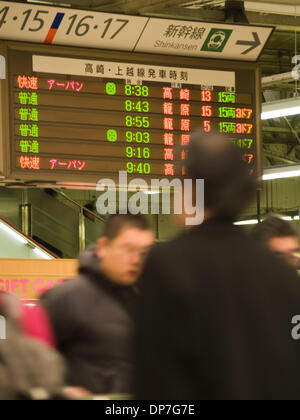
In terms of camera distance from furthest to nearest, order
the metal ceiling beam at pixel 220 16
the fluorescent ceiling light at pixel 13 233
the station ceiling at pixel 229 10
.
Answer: the fluorescent ceiling light at pixel 13 233 < the metal ceiling beam at pixel 220 16 < the station ceiling at pixel 229 10

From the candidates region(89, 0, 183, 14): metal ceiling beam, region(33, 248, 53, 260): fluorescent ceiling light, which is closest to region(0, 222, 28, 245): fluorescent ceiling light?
region(33, 248, 53, 260): fluorescent ceiling light

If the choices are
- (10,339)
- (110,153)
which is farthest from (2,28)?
(10,339)

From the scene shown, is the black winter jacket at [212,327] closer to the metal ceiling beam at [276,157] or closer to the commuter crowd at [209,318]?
the commuter crowd at [209,318]

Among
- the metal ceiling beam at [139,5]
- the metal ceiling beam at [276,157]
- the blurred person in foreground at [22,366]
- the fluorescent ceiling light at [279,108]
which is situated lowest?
the blurred person in foreground at [22,366]

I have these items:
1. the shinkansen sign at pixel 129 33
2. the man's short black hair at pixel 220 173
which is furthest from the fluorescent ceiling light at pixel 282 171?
the man's short black hair at pixel 220 173

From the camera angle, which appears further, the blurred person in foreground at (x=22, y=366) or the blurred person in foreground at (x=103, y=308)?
the blurred person in foreground at (x=103, y=308)

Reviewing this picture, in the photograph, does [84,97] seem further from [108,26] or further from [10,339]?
[10,339]

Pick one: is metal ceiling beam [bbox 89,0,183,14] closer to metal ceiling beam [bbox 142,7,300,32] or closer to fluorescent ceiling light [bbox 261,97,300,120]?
metal ceiling beam [bbox 142,7,300,32]

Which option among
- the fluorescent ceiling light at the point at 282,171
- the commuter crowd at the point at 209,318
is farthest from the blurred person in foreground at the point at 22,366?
the fluorescent ceiling light at the point at 282,171

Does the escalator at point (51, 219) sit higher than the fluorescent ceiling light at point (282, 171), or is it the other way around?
the fluorescent ceiling light at point (282, 171)

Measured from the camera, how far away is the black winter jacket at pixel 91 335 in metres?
3.53

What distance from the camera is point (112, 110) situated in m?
8.00

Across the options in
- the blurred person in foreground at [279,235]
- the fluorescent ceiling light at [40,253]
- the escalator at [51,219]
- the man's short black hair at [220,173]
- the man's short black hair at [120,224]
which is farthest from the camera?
the escalator at [51,219]

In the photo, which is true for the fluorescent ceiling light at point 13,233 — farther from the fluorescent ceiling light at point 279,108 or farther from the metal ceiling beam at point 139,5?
the fluorescent ceiling light at point 279,108
